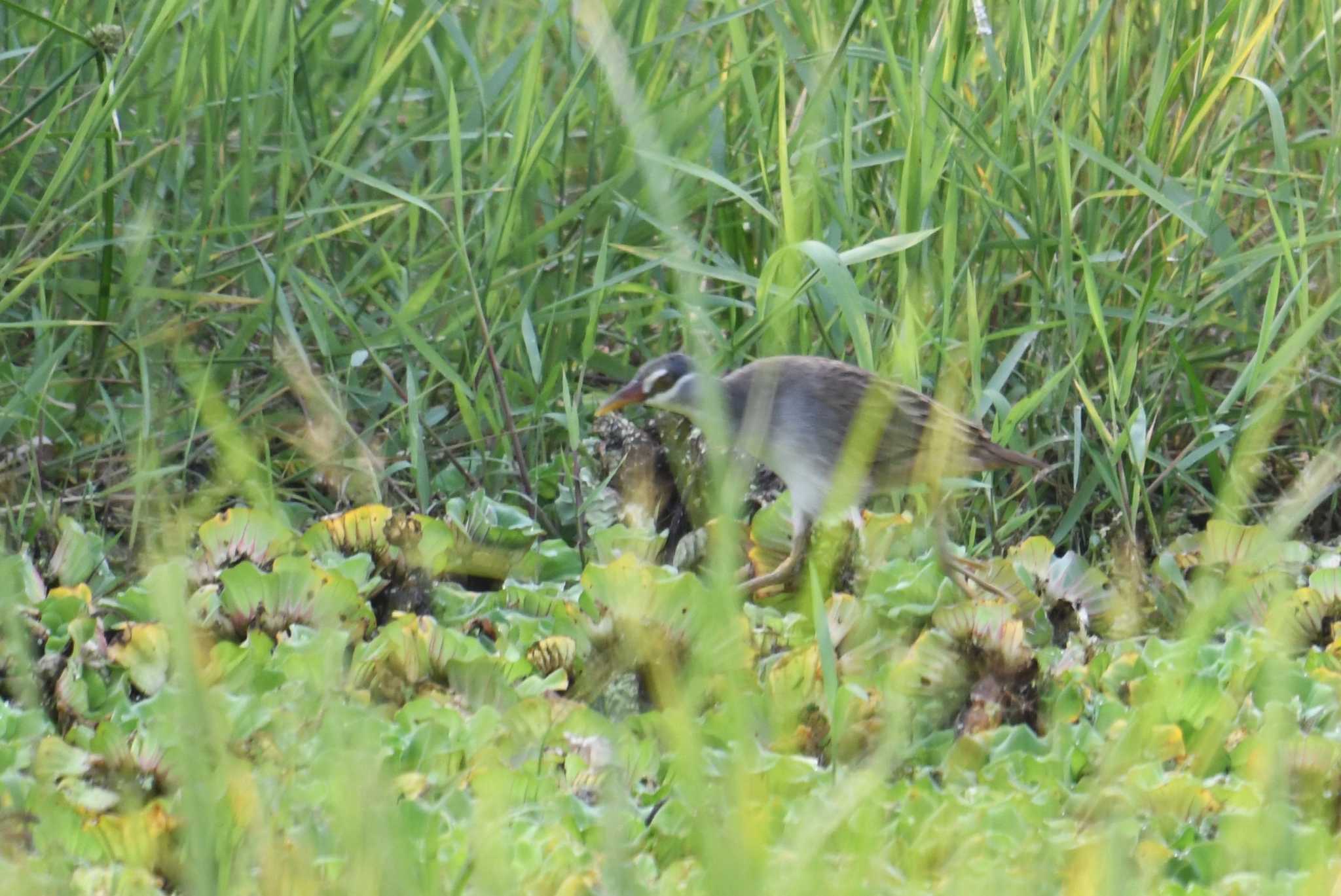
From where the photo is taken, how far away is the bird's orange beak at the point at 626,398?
12.6 feet

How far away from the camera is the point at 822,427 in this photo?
12.5ft

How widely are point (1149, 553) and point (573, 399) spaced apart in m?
1.18

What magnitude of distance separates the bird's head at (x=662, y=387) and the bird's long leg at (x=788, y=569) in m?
0.32

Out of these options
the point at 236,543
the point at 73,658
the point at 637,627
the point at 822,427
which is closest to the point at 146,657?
the point at 73,658

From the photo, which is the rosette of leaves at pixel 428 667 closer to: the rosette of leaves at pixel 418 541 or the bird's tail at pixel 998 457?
the rosette of leaves at pixel 418 541

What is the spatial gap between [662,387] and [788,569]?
46 centimetres

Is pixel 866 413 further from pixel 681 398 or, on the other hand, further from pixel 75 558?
pixel 75 558

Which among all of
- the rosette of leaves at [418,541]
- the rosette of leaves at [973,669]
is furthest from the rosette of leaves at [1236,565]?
the rosette of leaves at [418,541]

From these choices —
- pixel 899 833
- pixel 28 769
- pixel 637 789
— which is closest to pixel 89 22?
pixel 28 769

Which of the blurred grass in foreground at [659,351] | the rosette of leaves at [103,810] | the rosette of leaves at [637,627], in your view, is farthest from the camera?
the rosette of leaves at [637,627]

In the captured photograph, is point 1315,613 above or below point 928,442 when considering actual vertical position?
below

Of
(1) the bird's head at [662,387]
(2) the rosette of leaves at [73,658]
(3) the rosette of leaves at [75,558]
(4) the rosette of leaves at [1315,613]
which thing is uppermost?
(1) the bird's head at [662,387]

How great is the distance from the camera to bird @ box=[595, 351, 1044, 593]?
3617 millimetres

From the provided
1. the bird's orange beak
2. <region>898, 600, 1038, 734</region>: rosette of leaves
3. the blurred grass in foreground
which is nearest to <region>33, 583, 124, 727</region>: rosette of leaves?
the blurred grass in foreground
